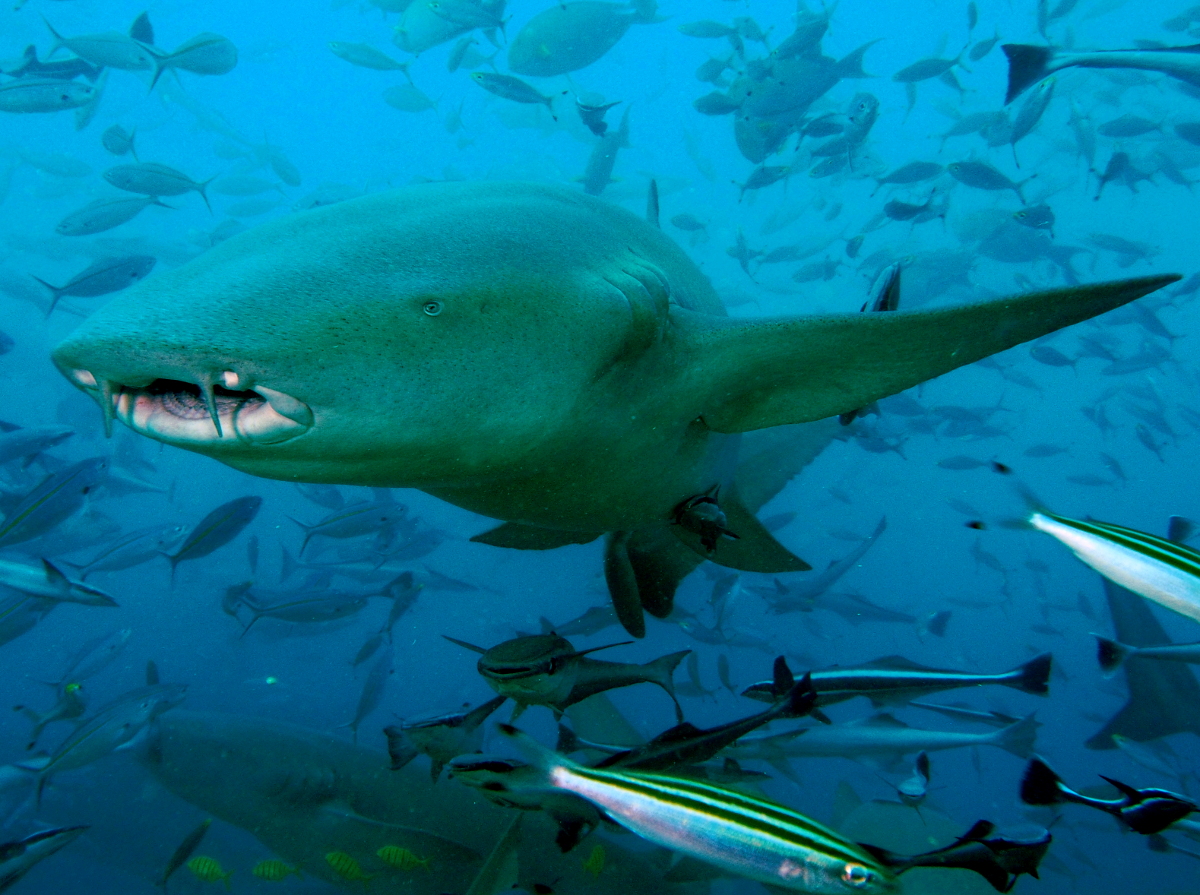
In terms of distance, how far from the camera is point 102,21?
163 ft

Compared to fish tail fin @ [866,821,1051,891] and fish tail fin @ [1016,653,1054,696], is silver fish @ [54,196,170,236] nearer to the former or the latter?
fish tail fin @ [866,821,1051,891]

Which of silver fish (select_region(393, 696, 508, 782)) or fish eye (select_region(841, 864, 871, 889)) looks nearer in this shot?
fish eye (select_region(841, 864, 871, 889))

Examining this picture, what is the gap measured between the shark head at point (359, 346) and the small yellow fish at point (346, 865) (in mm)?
4774

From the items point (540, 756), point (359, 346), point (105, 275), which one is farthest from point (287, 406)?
point (105, 275)

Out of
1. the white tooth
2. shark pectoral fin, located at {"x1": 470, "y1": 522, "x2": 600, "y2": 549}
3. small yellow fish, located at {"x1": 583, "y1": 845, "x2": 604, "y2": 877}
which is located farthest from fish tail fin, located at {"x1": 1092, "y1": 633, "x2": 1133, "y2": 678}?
small yellow fish, located at {"x1": 583, "y1": 845, "x2": 604, "y2": 877}

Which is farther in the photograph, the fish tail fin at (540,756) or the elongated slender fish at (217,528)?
the elongated slender fish at (217,528)

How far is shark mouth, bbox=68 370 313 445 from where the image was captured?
4.21 ft

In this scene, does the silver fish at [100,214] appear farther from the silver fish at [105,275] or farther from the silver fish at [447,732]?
the silver fish at [447,732]

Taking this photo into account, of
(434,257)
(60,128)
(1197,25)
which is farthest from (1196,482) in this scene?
(60,128)

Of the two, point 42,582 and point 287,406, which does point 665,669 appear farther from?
point 42,582

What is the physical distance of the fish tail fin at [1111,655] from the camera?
2.66 m

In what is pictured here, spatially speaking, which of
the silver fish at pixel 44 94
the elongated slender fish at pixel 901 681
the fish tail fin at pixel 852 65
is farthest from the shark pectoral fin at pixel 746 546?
the silver fish at pixel 44 94

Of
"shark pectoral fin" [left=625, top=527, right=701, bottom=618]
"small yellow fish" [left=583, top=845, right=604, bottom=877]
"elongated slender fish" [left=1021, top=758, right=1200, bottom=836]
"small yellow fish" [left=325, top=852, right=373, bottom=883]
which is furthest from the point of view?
"small yellow fish" [left=325, top=852, right=373, bottom=883]

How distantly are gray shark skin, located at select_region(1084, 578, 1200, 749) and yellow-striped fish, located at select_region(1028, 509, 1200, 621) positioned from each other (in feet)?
19.2
